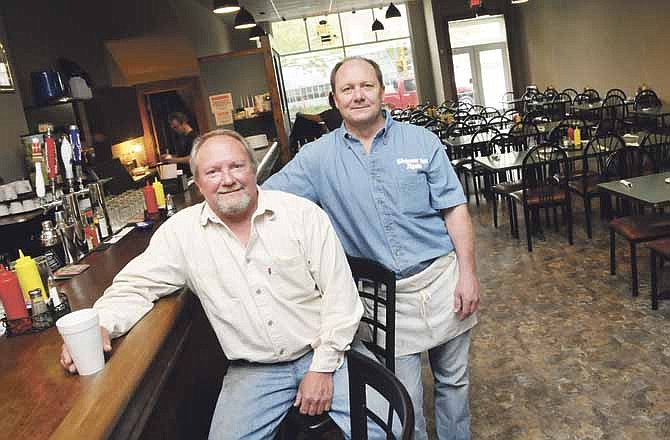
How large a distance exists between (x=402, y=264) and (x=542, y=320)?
2.16 meters

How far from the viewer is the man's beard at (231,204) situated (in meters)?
1.99

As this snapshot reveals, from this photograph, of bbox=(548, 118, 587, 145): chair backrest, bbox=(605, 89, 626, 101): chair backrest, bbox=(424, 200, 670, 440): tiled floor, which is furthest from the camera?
bbox=(605, 89, 626, 101): chair backrest

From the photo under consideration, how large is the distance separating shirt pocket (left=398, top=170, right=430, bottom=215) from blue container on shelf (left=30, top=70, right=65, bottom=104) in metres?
5.21

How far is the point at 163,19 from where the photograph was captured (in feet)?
32.3

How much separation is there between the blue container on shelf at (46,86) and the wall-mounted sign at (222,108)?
93.1 inches

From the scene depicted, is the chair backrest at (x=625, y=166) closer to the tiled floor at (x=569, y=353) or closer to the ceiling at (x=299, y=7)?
the tiled floor at (x=569, y=353)

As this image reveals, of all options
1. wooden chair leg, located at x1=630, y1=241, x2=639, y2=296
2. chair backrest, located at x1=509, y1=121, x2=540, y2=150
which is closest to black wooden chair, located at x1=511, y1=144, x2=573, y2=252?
wooden chair leg, located at x1=630, y1=241, x2=639, y2=296

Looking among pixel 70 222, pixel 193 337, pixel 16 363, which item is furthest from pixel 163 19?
pixel 16 363

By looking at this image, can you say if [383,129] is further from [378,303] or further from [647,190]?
[647,190]

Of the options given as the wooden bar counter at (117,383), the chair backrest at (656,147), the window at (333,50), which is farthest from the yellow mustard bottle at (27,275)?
the window at (333,50)

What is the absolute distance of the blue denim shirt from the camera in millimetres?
2271

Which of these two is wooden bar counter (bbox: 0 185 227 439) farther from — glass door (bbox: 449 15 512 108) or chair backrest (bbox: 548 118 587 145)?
glass door (bbox: 449 15 512 108)

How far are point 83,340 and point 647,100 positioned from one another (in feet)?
32.4

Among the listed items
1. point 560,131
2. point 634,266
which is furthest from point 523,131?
point 634,266
